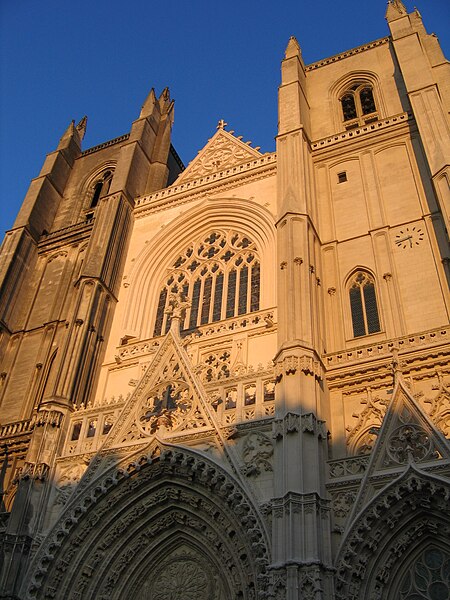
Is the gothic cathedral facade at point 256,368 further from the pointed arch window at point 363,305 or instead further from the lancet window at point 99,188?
the lancet window at point 99,188

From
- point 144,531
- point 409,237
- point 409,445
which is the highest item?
point 409,237

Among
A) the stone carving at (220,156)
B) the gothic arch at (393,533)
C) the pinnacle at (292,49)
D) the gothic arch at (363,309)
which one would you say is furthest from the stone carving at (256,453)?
the pinnacle at (292,49)

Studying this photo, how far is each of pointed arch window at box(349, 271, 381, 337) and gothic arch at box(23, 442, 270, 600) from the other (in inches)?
185

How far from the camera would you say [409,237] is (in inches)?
Answer: 615

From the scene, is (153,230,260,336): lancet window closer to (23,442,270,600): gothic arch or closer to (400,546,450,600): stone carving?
(23,442,270,600): gothic arch

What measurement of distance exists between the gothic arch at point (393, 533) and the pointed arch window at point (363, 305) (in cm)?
432

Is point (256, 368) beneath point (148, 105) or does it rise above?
beneath

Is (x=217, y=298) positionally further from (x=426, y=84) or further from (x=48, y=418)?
(x=426, y=84)

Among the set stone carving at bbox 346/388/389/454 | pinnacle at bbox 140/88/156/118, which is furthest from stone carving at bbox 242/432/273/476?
pinnacle at bbox 140/88/156/118

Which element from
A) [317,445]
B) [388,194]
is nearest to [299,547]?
[317,445]

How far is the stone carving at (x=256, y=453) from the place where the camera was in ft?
38.8

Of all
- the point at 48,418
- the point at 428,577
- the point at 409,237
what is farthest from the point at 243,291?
the point at 428,577

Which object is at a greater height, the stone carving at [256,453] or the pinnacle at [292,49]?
the pinnacle at [292,49]

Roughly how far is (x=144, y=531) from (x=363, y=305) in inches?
263
